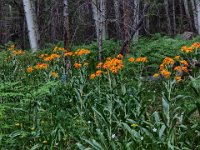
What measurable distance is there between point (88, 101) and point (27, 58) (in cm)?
489

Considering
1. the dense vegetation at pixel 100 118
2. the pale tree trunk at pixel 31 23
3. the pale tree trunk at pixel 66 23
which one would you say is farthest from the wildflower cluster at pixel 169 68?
the pale tree trunk at pixel 31 23

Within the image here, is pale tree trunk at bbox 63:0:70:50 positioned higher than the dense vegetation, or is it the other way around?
pale tree trunk at bbox 63:0:70:50

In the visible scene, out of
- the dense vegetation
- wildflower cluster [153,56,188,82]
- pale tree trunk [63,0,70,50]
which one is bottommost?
the dense vegetation

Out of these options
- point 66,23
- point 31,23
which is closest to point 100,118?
point 66,23

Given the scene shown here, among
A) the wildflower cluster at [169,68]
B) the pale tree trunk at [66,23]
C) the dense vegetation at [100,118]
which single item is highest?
the pale tree trunk at [66,23]

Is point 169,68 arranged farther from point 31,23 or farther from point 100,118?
point 31,23

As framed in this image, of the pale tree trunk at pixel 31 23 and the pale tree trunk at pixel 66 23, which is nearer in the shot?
the pale tree trunk at pixel 66 23

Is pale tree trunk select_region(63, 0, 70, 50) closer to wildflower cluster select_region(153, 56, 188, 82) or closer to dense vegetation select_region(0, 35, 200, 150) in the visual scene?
dense vegetation select_region(0, 35, 200, 150)

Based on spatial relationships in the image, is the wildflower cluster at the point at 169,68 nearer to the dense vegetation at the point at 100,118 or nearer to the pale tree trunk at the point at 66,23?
the dense vegetation at the point at 100,118

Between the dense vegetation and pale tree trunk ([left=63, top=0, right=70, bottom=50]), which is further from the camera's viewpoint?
pale tree trunk ([left=63, top=0, right=70, bottom=50])

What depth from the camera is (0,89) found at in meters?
4.77

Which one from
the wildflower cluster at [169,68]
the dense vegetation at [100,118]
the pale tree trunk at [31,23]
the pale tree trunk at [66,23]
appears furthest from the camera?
the pale tree trunk at [31,23]

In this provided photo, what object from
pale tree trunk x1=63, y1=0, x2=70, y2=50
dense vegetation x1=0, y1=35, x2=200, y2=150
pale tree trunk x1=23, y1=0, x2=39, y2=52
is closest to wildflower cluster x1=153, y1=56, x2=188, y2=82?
dense vegetation x1=0, y1=35, x2=200, y2=150

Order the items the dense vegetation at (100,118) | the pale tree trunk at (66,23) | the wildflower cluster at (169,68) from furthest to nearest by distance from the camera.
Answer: the pale tree trunk at (66,23) → the wildflower cluster at (169,68) → the dense vegetation at (100,118)
